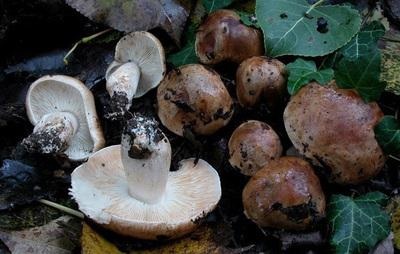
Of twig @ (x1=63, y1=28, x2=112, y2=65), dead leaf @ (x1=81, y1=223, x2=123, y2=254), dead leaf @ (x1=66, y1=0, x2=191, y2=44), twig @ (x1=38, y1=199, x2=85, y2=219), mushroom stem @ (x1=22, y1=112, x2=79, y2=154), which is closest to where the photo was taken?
dead leaf @ (x1=81, y1=223, x2=123, y2=254)

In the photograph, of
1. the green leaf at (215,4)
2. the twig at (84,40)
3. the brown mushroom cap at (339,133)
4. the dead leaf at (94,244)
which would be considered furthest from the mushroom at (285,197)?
the twig at (84,40)

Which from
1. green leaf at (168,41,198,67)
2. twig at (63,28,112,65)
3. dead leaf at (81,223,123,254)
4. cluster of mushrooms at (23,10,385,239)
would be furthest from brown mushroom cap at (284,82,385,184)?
twig at (63,28,112,65)

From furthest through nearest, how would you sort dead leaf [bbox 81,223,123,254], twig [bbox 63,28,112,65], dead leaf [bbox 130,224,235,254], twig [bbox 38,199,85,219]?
twig [bbox 63,28,112,65] → twig [bbox 38,199,85,219] → dead leaf [bbox 130,224,235,254] → dead leaf [bbox 81,223,123,254]

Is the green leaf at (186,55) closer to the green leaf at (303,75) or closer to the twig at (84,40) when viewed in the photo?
the twig at (84,40)

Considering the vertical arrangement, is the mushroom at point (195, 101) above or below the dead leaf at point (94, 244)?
above

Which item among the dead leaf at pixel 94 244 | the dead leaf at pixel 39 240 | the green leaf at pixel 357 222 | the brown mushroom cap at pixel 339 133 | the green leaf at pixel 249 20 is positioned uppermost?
the green leaf at pixel 249 20

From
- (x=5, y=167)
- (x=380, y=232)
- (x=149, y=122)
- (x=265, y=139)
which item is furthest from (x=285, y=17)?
(x=5, y=167)

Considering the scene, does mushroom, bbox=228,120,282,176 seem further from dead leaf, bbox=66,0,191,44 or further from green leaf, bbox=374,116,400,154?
dead leaf, bbox=66,0,191,44
